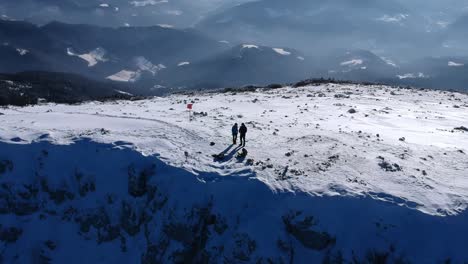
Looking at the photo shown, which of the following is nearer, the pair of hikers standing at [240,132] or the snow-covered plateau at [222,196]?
the snow-covered plateau at [222,196]

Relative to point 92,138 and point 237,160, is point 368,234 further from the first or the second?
point 92,138

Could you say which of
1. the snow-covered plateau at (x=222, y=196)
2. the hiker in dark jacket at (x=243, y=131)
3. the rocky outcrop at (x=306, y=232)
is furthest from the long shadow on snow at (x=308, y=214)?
the hiker in dark jacket at (x=243, y=131)

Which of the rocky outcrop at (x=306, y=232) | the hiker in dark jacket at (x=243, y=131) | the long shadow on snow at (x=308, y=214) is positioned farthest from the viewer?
the hiker in dark jacket at (x=243, y=131)

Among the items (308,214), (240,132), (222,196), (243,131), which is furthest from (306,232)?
(240,132)

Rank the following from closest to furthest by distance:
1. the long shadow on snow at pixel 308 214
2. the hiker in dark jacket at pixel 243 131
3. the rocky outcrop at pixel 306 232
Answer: the long shadow on snow at pixel 308 214 < the rocky outcrop at pixel 306 232 < the hiker in dark jacket at pixel 243 131

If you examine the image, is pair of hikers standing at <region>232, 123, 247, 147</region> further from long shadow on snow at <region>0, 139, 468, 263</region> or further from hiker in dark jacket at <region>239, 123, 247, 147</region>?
long shadow on snow at <region>0, 139, 468, 263</region>

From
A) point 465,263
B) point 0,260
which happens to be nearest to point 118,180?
point 0,260

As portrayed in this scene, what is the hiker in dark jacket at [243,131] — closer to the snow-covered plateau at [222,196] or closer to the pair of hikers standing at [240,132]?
the pair of hikers standing at [240,132]

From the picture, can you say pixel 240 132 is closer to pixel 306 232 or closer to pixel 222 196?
pixel 222 196

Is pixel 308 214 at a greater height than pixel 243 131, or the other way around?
pixel 243 131
